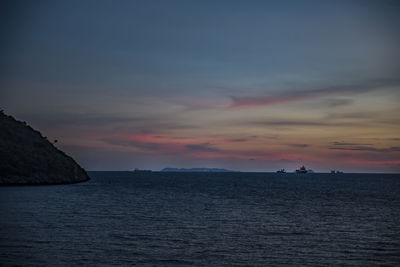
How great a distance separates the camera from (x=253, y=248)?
37.3 m

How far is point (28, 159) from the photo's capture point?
134375 mm

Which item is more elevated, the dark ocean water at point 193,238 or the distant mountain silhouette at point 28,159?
the distant mountain silhouette at point 28,159

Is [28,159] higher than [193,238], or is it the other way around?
[28,159]

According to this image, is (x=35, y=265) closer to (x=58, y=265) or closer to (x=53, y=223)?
(x=58, y=265)

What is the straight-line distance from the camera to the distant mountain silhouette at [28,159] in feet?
412

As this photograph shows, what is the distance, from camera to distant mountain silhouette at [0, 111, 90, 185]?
125512 mm

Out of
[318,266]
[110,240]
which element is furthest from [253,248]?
[110,240]

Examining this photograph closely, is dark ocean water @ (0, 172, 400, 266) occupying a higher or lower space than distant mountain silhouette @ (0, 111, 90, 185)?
lower

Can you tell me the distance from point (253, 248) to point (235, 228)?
11913 millimetres

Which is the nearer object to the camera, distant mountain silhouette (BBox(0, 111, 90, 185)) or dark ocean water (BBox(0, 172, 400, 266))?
dark ocean water (BBox(0, 172, 400, 266))

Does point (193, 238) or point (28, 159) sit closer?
point (193, 238)

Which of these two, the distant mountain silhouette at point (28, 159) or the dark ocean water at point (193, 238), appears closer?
the dark ocean water at point (193, 238)

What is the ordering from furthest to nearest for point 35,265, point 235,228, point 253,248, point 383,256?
1. point 235,228
2. point 253,248
3. point 383,256
4. point 35,265

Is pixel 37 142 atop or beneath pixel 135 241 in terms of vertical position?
atop
